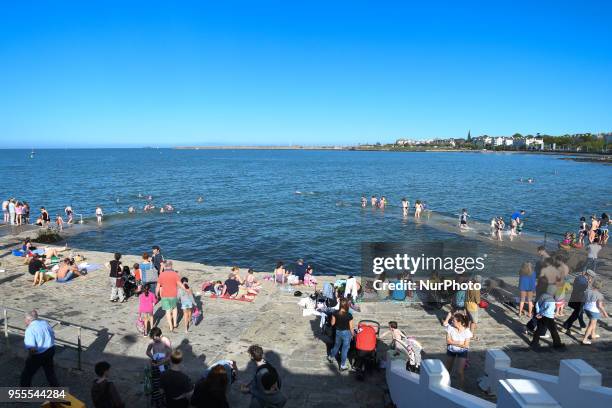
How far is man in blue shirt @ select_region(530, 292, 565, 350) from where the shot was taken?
862 centimetres

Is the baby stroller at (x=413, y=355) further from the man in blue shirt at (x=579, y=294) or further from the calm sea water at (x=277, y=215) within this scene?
the calm sea water at (x=277, y=215)

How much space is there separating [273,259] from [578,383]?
18859 millimetres

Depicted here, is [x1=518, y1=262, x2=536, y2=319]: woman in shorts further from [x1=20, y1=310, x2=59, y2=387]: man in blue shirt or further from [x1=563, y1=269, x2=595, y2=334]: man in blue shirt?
[x1=20, y1=310, x2=59, y2=387]: man in blue shirt

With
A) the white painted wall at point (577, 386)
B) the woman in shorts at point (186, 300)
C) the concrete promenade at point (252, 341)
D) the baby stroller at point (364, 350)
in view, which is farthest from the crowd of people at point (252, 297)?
the white painted wall at point (577, 386)

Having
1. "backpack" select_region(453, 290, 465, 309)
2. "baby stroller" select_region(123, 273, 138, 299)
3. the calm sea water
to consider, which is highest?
"backpack" select_region(453, 290, 465, 309)

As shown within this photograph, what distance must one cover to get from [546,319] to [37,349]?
9901 mm

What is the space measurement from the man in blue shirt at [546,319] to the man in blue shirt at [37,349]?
9.64m

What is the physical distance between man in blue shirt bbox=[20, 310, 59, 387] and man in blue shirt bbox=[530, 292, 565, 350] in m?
9.64

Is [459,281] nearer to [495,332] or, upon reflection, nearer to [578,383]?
[495,332]

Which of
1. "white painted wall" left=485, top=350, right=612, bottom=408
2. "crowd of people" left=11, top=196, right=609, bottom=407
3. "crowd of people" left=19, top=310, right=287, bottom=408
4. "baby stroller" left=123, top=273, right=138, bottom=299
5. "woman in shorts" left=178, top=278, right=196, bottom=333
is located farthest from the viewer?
"baby stroller" left=123, top=273, right=138, bottom=299

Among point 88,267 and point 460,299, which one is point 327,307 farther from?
point 88,267

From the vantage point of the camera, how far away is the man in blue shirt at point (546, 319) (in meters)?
A: 8.62

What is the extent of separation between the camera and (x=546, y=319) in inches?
343

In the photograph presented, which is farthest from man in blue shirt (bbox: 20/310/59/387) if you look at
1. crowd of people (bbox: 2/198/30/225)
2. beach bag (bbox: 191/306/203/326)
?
crowd of people (bbox: 2/198/30/225)
